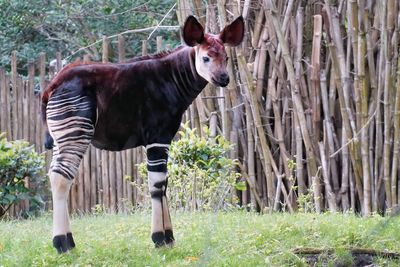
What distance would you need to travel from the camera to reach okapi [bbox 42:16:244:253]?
14.8 ft

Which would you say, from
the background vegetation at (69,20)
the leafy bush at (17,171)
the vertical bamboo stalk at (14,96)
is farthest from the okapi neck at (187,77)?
the background vegetation at (69,20)

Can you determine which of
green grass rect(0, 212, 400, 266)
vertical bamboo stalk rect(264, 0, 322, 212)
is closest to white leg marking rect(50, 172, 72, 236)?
green grass rect(0, 212, 400, 266)

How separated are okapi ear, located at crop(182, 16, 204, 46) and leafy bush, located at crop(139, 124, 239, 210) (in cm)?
269

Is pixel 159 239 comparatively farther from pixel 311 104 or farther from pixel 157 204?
pixel 311 104

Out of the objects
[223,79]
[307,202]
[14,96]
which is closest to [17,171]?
[14,96]

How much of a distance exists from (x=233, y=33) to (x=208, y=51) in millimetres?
231

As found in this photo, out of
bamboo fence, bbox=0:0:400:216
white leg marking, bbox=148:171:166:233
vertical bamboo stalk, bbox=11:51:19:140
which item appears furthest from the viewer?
vertical bamboo stalk, bbox=11:51:19:140

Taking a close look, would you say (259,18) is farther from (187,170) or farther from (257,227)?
(257,227)

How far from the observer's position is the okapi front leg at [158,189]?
456 cm

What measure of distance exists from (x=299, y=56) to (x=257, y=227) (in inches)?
106

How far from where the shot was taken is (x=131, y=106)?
15.1ft

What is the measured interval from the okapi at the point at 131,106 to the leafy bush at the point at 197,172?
8.31ft

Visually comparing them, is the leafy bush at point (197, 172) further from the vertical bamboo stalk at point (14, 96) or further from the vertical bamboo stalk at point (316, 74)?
the vertical bamboo stalk at point (14, 96)

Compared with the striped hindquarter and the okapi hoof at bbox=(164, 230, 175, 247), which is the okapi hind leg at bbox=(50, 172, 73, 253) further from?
the okapi hoof at bbox=(164, 230, 175, 247)
